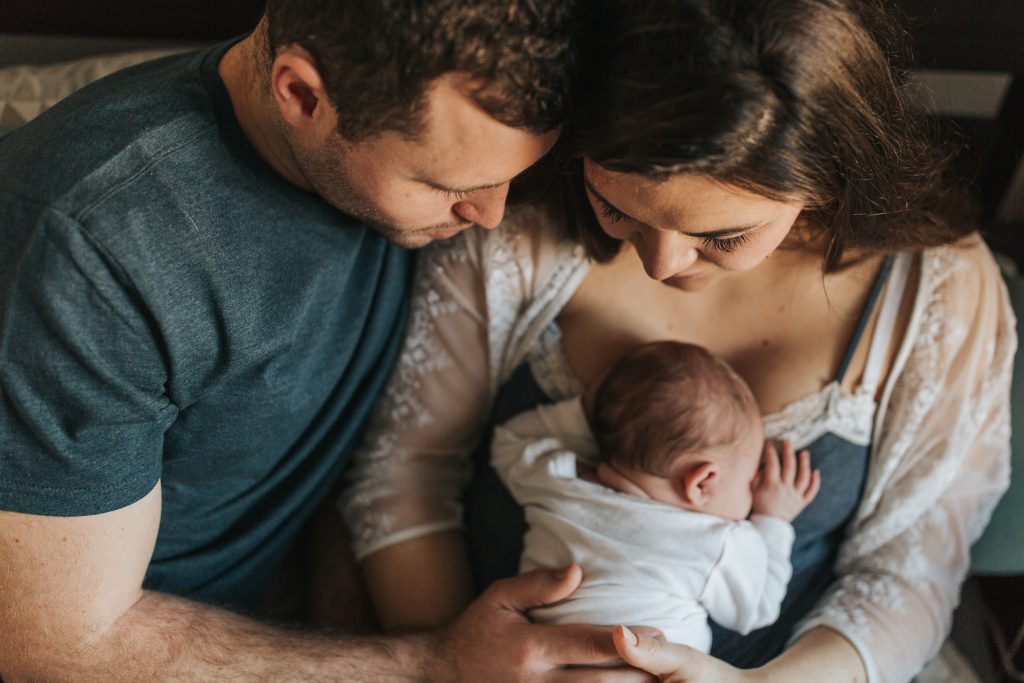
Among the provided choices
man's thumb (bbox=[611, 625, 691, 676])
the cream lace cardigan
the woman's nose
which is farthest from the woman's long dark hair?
man's thumb (bbox=[611, 625, 691, 676])

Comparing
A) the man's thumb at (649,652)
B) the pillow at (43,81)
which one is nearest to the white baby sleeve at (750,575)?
the man's thumb at (649,652)

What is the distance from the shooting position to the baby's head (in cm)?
138

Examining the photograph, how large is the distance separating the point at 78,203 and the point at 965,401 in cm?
135

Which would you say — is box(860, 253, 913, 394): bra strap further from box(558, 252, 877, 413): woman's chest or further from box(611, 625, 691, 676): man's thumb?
box(611, 625, 691, 676): man's thumb

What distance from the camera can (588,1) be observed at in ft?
3.46

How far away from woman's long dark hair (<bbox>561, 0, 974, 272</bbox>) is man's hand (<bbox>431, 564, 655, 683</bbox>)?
653mm

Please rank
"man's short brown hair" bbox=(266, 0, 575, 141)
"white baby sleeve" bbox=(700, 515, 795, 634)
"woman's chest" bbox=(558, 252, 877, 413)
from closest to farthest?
"man's short brown hair" bbox=(266, 0, 575, 141) → "white baby sleeve" bbox=(700, 515, 795, 634) → "woman's chest" bbox=(558, 252, 877, 413)

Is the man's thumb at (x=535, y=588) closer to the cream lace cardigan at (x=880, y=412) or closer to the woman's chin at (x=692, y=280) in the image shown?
the cream lace cardigan at (x=880, y=412)

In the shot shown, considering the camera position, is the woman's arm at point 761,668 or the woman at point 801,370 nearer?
the woman's arm at point 761,668

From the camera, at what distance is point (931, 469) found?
1.47m

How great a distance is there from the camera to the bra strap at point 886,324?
57.8 inches

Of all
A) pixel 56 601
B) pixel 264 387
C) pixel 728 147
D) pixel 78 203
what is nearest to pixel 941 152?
pixel 728 147

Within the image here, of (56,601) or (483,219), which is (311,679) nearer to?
(56,601)

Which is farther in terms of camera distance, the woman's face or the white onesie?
the white onesie
